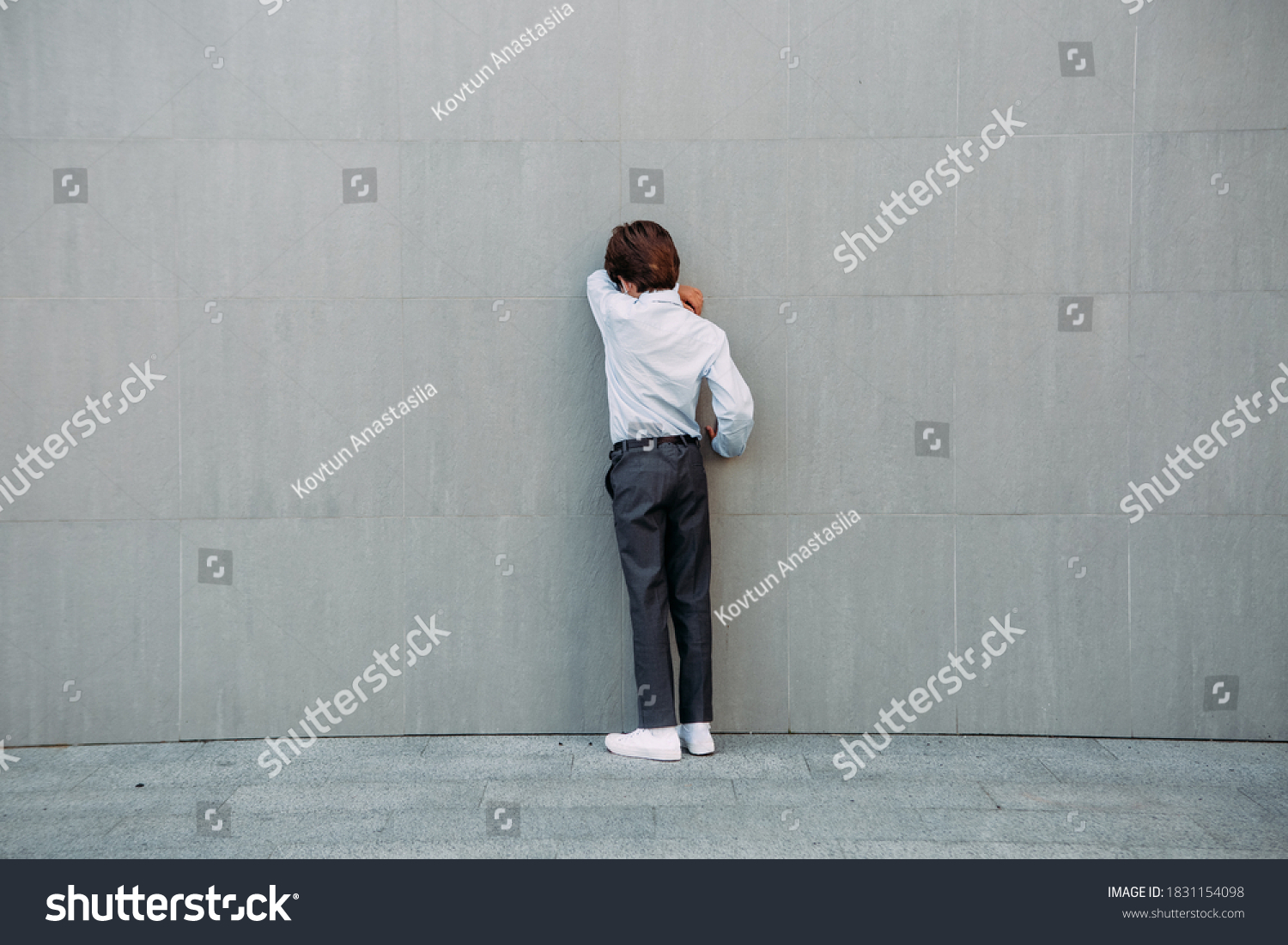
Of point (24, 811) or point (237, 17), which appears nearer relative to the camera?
point (24, 811)

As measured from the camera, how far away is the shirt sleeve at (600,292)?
3612 mm

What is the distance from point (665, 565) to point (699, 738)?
700mm

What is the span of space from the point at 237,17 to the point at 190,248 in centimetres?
97

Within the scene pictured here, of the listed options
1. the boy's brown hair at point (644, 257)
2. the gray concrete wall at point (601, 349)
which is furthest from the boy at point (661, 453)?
the gray concrete wall at point (601, 349)

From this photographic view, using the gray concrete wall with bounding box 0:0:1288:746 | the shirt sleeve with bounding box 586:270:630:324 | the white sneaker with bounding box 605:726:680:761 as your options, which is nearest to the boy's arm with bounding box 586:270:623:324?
the shirt sleeve with bounding box 586:270:630:324

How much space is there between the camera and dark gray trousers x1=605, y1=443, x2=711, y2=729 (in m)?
3.59

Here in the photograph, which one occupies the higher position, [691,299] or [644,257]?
[644,257]

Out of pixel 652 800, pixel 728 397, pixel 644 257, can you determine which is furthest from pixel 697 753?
pixel 644 257

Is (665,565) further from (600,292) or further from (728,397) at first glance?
(600,292)

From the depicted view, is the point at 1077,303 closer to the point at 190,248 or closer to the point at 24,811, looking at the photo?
the point at 190,248

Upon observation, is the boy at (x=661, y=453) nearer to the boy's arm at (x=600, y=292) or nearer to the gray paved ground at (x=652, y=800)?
the boy's arm at (x=600, y=292)

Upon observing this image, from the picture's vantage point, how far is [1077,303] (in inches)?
152

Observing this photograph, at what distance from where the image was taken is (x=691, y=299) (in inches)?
147

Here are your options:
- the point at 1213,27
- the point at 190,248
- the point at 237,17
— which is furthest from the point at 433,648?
the point at 1213,27
